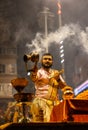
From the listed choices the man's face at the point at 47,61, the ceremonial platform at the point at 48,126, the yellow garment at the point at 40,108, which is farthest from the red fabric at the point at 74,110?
the man's face at the point at 47,61

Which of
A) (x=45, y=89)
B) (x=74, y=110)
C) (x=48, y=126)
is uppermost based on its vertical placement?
(x=45, y=89)

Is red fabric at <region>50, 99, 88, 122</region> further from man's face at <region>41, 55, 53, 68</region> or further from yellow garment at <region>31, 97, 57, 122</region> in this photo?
man's face at <region>41, 55, 53, 68</region>

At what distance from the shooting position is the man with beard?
7918 mm

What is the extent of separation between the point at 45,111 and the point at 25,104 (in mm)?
828

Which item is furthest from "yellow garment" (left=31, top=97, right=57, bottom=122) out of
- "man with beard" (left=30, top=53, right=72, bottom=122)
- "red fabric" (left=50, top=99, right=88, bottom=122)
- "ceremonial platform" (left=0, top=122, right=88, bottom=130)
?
"ceremonial platform" (left=0, top=122, right=88, bottom=130)

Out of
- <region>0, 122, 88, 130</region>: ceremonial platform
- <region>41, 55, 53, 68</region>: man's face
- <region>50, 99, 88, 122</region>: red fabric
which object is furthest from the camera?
<region>41, 55, 53, 68</region>: man's face

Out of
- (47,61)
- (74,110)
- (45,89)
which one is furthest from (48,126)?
(47,61)

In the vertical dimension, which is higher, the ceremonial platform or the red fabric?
the red fabric

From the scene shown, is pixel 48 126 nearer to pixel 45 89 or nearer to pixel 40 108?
pixel 40 108

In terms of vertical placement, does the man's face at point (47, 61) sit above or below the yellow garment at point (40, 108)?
above

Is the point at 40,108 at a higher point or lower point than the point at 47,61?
lower

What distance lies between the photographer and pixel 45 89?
27.0ft

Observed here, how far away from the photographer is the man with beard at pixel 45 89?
7.92m

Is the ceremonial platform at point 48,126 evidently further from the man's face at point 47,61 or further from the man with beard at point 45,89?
the man's face at point 47,61
